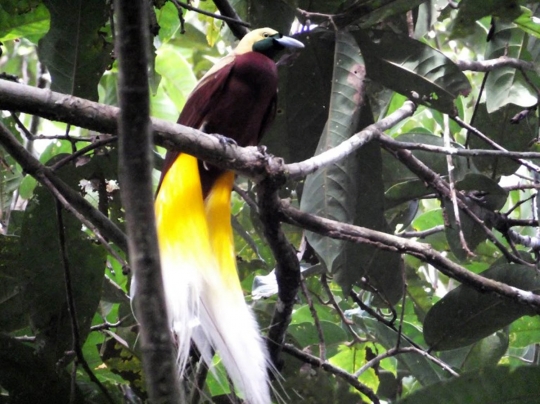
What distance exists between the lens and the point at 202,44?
158 inches

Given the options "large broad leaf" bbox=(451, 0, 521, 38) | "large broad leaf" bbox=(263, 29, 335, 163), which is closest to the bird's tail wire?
"large broad leaf" bbox=(263, 29, 335, 163)

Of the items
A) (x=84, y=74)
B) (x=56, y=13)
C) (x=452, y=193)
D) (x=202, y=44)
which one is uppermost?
(x=202, y=44)

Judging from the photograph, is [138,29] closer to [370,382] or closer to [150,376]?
[150,376]

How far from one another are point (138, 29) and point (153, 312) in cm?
30

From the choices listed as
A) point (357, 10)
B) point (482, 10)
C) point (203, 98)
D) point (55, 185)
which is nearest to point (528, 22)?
point (482, 10)

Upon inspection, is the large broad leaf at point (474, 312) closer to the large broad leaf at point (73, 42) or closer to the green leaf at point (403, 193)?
the green leaf at point (403, 193)

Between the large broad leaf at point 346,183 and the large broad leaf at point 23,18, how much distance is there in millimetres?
821

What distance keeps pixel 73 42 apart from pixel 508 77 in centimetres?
147

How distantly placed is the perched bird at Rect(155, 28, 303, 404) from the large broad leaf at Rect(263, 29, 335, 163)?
0.07m

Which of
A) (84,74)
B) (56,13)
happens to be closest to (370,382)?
(84,74)

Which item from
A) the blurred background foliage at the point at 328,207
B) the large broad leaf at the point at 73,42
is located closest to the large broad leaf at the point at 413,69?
the blurred background foliage at the point at 328,207

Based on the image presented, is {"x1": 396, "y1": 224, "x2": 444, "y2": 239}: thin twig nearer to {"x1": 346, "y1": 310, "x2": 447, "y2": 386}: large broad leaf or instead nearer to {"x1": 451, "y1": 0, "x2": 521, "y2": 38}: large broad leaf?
{"x1": 346, "y1": 310, "x2": 447, "y2": 386}: large broad leaf

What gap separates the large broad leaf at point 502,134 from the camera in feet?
8.16

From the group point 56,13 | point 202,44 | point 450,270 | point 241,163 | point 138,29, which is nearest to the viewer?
point 138,29
